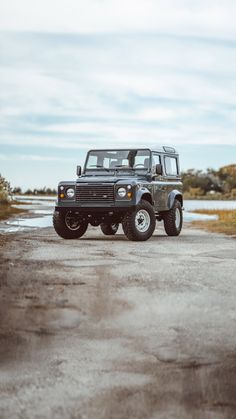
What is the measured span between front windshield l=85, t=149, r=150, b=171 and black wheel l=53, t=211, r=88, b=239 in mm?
1453

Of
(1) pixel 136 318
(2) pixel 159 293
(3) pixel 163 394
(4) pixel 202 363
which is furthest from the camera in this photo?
(2) pixel 159 293

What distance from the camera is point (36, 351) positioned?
680 centimetres

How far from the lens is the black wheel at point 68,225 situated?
61.2ft

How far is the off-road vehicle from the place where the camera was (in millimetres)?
17781

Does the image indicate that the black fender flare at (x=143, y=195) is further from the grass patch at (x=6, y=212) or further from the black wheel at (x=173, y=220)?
the grass patch at (x=6, y=212)

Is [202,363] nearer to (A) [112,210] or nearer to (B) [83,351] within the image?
(B) [83,351]

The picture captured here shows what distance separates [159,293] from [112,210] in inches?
330

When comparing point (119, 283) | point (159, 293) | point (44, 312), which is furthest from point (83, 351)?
point (119, 283)

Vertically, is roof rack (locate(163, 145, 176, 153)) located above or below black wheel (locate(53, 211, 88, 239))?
above

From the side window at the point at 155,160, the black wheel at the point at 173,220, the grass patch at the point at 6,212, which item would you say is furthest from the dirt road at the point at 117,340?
the grass patch at the point at 6,212

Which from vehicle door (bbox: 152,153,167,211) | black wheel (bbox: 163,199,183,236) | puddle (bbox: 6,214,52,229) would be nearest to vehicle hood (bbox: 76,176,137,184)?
vehicle door (bbox: 152,153,167,211)

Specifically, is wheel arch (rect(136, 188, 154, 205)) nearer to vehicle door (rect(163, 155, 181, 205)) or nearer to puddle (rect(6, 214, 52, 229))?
vehicle door (rect(163, 155, 181, 205))

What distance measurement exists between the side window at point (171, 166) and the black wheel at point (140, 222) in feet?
8.51

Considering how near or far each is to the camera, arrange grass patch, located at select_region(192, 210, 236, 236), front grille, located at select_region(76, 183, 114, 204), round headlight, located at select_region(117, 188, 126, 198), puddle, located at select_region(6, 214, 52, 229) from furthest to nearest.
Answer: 1. puddle, located at select_region(6, 214, 52, 229)
2. grass patch, located at select_region(192, 210, 236, 236)
3. front grille, located at select_region(76, 183, 114, 204)
4. round headlight, located at select_region(117, 188, 126, 198)
